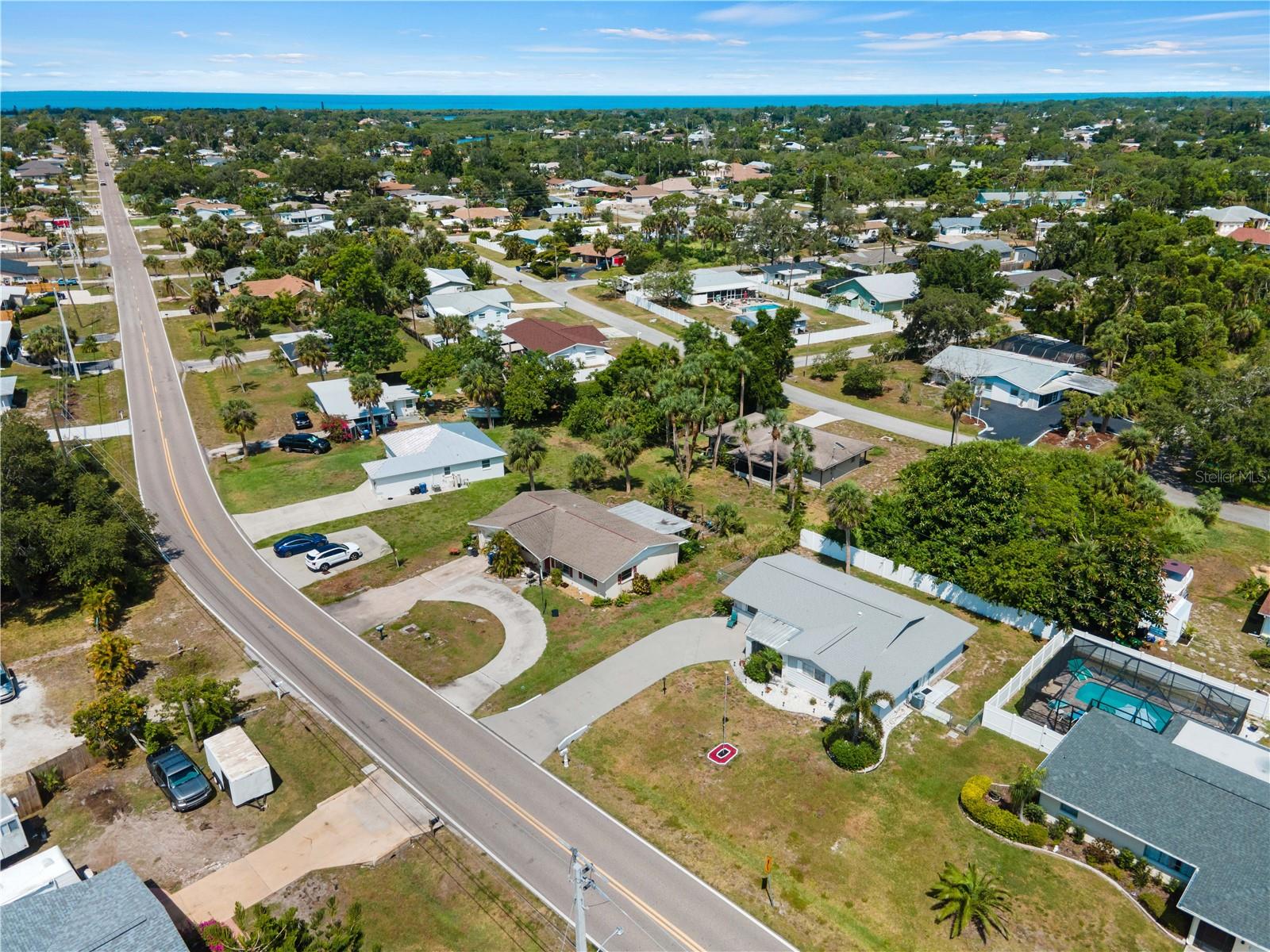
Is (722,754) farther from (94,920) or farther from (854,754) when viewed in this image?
(94,920)

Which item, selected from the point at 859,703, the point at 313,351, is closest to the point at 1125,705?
the point at 859,703

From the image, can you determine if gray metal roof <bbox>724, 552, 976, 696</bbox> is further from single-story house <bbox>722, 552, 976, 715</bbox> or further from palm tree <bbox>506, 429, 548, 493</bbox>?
palm tree <bbox>506, 429, 548, 493</bbox>

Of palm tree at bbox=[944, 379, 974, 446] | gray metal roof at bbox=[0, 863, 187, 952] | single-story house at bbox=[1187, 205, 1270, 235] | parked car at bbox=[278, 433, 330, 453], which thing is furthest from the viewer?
single-story house at bbox=[1187, 205, 1270, 235]

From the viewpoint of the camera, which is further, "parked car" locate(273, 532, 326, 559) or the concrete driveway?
"parked car" locate(273, 532, 326, 559)

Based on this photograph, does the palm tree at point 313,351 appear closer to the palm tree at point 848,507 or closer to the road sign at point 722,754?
the palm tree at point 848,507

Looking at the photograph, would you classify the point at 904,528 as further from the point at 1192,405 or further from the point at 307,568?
the point at 307,568

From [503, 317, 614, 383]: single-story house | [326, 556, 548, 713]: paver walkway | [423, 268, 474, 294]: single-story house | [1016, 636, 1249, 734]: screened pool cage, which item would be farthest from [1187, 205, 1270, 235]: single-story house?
[326, 556, 548, 713]: paver walkway

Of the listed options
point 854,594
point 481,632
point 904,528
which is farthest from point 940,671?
point 481,632
